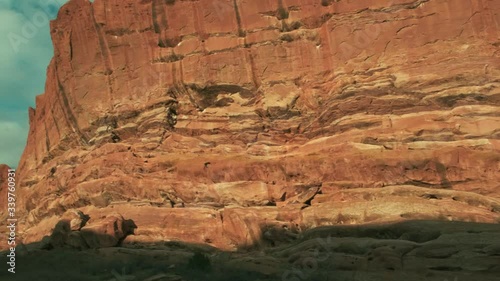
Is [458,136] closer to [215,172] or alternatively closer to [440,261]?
[440,261]

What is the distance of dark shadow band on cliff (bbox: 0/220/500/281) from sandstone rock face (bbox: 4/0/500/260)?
714 millimetres

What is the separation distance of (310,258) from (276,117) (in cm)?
1011

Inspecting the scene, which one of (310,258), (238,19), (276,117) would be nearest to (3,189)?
(238,19)

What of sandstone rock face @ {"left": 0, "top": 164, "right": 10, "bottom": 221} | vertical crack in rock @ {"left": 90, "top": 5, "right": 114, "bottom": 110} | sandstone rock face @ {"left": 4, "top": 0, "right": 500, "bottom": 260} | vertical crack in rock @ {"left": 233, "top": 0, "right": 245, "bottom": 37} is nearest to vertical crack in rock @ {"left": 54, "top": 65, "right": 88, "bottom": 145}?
sandstone rock face @ {"left": 4, "top": 0, "right": 500, "bottom": 260}

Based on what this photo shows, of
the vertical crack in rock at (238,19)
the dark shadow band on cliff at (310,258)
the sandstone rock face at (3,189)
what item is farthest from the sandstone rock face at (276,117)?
the sandstone rock face at (3,189)

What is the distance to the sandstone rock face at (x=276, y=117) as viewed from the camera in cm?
1897

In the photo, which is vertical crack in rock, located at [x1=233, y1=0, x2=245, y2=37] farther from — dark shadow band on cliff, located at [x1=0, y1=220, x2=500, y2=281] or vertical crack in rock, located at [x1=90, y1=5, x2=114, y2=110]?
dark shadow band on cliff, located at [x1=0, y1=220, x2=500, y2=281]

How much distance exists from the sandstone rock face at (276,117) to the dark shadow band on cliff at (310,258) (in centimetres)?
71

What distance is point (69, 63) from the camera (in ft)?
105

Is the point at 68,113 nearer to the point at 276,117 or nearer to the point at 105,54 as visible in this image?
the point at 105,54

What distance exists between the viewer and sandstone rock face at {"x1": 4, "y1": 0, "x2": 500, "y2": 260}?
19.0m

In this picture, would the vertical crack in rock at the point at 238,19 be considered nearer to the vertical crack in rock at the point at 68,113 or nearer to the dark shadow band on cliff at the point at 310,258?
the dark shadow band on cliff at the point at 310,258

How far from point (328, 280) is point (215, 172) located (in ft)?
35.5

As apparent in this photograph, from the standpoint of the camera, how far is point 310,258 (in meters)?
15.2
